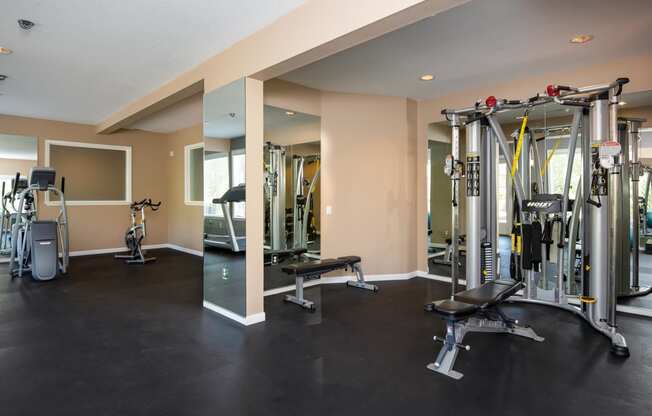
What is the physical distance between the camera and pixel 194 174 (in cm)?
757

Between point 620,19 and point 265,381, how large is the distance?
3709 mm

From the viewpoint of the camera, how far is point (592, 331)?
3.30 meters

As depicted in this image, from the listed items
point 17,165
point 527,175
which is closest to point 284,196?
point 527,175

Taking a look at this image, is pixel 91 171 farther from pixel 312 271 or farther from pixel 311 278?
pixel 312 271

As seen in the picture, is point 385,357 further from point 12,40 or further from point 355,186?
point 12,40

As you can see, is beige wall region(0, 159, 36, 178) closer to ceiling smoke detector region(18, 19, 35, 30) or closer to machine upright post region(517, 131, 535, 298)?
ceiling smoke detector region(18, 19, 35, 30)

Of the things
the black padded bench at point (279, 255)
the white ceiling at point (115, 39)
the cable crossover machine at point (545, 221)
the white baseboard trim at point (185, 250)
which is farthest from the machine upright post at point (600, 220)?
the white baseboard trim at point (185, 250)

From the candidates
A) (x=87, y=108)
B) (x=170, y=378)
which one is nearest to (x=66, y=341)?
(x=170, y=378)

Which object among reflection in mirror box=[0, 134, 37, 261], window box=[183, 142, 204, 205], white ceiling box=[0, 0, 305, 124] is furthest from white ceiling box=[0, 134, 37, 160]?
window box=[183, 142, 204, 205]

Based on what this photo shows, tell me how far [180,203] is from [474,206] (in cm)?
625

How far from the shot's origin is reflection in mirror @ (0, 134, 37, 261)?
6.56m

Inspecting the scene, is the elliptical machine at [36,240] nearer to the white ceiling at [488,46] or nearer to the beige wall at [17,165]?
the beige wall at [17,165]

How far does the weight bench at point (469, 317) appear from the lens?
2.57 m

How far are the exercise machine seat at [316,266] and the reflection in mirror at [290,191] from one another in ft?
1.43
